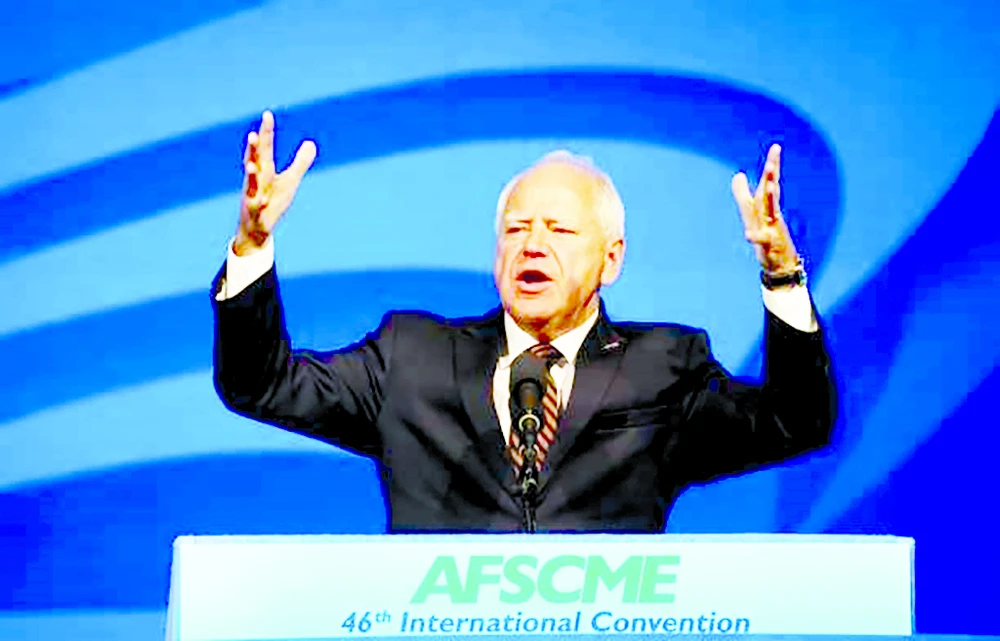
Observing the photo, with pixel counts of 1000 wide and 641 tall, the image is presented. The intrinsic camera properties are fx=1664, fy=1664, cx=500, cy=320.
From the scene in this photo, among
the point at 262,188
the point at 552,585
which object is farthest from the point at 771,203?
the point at 552,585

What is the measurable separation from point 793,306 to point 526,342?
0.46 meters

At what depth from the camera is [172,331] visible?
12.0 feet

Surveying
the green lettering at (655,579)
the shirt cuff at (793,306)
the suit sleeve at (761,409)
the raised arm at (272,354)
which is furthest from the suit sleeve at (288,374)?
the green lettering at (655,579)

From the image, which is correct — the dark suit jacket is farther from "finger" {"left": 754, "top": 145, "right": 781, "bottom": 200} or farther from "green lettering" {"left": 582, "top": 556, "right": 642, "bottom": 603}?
"green lettering" {"left": 582, "top": 556, "right": 642, "bottom": 603}

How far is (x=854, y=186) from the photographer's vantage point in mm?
3803

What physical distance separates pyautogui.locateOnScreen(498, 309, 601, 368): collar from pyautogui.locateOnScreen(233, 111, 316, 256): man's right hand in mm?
450

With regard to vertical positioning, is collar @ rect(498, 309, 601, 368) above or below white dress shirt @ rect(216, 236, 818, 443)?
above

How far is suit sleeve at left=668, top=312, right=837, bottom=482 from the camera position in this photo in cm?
250

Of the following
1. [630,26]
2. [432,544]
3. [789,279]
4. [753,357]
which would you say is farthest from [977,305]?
[432,544]

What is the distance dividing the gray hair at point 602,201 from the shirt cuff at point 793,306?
1.23 feet

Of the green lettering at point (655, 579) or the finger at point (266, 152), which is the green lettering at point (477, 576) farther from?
the finger at point (266, 152)

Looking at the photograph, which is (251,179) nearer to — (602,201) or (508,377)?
(508,377)

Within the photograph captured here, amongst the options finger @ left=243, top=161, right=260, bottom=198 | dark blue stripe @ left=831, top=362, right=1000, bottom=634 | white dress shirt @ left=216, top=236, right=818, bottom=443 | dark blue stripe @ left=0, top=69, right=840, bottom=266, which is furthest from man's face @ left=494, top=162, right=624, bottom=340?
dark blue stripe @ left=831, top=362, right=1000, bottom=634

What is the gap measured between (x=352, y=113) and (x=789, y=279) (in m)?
1.56
